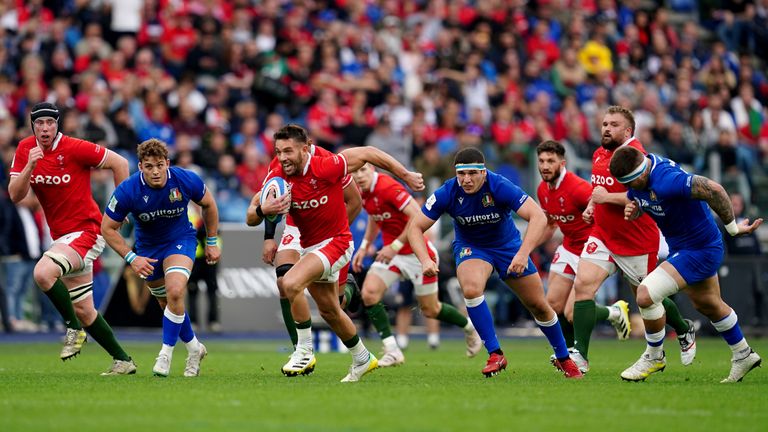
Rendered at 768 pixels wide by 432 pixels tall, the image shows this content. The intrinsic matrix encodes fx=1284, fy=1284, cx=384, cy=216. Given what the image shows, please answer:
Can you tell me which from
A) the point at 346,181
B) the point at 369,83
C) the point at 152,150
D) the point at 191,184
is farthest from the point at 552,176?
the point at 369,83

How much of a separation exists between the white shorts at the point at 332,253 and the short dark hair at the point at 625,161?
286 centimetres

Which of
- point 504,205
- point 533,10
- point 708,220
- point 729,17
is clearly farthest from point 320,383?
point 729,17

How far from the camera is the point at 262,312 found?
949 inches

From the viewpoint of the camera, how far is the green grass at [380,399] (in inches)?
369

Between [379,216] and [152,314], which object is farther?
[152,314]

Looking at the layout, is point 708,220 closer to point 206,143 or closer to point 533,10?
point 206,143

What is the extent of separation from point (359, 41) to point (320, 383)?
16.8 metres

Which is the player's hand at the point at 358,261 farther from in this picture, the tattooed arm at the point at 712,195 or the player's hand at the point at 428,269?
the tattooed arm at the point at 712,195

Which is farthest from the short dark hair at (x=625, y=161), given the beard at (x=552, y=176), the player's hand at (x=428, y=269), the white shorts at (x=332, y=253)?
the white shorts at (x=332, y=253)

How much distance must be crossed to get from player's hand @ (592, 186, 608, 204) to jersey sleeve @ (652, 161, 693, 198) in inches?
59.8

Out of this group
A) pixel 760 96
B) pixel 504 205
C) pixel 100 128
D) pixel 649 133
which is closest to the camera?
pixel 504 205

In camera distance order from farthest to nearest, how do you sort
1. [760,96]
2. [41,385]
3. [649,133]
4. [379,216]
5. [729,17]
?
[729,17], [760,96], [649,133], [379,216], [41,385]

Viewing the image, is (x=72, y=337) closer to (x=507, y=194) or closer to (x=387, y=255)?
(x=387, y=255)

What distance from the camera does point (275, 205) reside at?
12.5m
